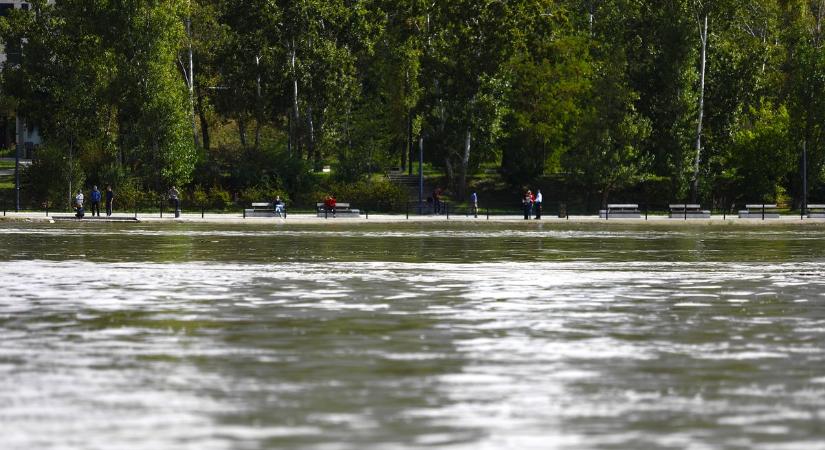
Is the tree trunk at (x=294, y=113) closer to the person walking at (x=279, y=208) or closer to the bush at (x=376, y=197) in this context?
the bush at (x=376, y=197)

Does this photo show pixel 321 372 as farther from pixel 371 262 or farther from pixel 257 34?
pixel 257 34

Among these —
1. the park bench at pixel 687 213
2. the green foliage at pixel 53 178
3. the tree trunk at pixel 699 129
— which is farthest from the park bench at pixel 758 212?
the green foliage at pixel 53 178

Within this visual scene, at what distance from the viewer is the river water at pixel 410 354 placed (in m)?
11.4

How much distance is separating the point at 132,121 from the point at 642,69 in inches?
1175

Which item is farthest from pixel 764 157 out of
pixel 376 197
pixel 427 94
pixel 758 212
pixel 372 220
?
Result: pixel 372 220

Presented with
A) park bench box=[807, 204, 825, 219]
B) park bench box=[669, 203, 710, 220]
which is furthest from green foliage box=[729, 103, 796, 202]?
park bench box=[669, 203, 710, 220]

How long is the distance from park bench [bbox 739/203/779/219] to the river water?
37957 millimetres

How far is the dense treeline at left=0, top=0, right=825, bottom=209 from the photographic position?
7688 cm

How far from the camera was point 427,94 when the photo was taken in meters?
84.4

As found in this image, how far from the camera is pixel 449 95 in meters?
84.0

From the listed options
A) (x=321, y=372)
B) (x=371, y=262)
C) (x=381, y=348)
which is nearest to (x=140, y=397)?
(x=321, y=372)

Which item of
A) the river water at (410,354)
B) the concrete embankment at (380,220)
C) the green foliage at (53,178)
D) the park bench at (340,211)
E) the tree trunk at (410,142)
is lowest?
the river water at (410,354)

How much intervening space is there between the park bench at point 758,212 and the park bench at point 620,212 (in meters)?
5.46

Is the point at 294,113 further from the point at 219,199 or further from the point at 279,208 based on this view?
the point at 279,208
